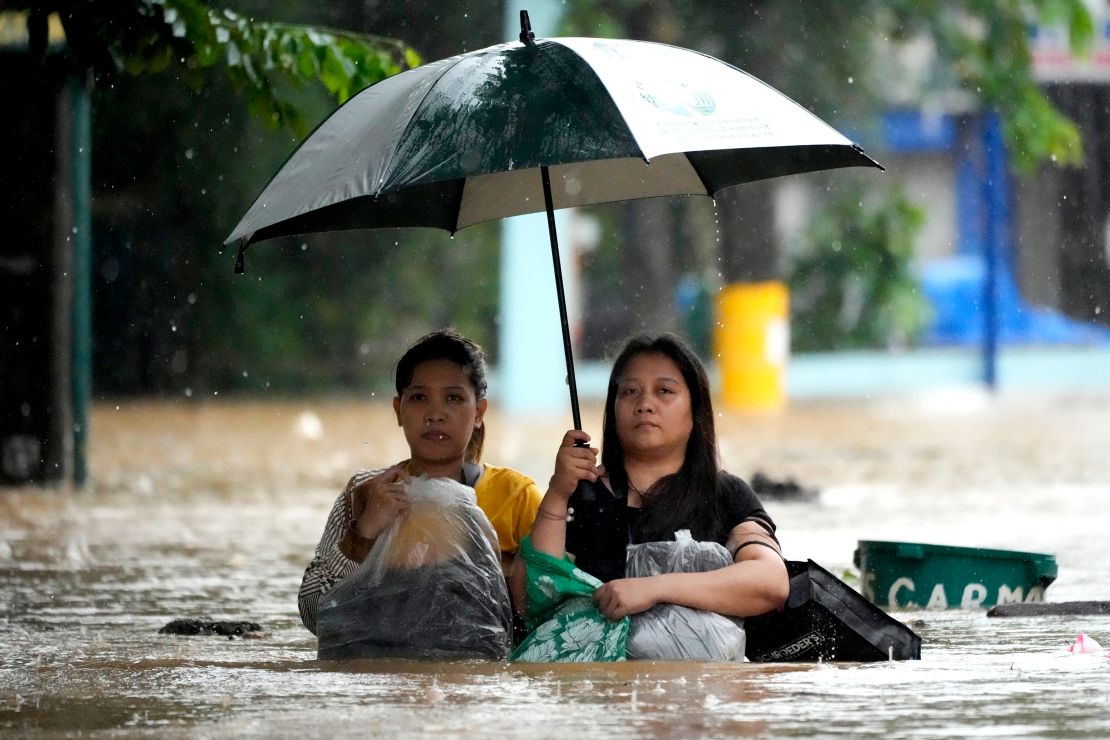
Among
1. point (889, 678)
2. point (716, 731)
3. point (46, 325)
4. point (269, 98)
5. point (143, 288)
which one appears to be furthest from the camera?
point (143, 288)

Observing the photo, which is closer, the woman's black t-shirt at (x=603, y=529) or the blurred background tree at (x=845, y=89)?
the woman's black t-shirt at (x=603, y=529)

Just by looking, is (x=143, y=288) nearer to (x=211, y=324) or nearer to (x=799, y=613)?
(x=211, y=324)

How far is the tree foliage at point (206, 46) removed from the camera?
709 centimetres

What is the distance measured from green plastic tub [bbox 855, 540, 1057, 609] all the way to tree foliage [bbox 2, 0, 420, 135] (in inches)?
111

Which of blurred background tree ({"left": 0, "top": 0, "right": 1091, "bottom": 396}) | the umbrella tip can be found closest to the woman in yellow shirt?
the umbrella tip

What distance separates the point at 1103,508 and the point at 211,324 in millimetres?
15939

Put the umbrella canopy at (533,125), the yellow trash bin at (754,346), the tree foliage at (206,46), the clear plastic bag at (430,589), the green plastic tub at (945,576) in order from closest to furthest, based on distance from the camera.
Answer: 1. the umbrella canopy at (533,125)
2. the clear plastic bag at (430,589)
3. the green plastic tub at (945,576)
4. the tree foliage at (206,46)
5. the yellow trash bin at (754,346)

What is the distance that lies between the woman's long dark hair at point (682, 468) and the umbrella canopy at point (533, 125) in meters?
0.15

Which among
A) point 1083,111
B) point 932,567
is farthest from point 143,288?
point 932,567

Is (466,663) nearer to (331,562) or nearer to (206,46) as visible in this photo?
(331,562)

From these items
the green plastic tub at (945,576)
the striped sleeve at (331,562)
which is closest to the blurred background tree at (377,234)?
the green plastic tub at (945,576)

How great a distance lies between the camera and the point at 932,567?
6.62m

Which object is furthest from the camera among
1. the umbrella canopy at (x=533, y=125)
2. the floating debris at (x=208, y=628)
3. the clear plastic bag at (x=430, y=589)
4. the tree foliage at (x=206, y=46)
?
the tree foliage at (x=206, y=46)

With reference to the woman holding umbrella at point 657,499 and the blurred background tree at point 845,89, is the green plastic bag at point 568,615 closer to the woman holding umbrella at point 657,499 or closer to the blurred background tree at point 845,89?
the woman holding umbrella at point 657,499
